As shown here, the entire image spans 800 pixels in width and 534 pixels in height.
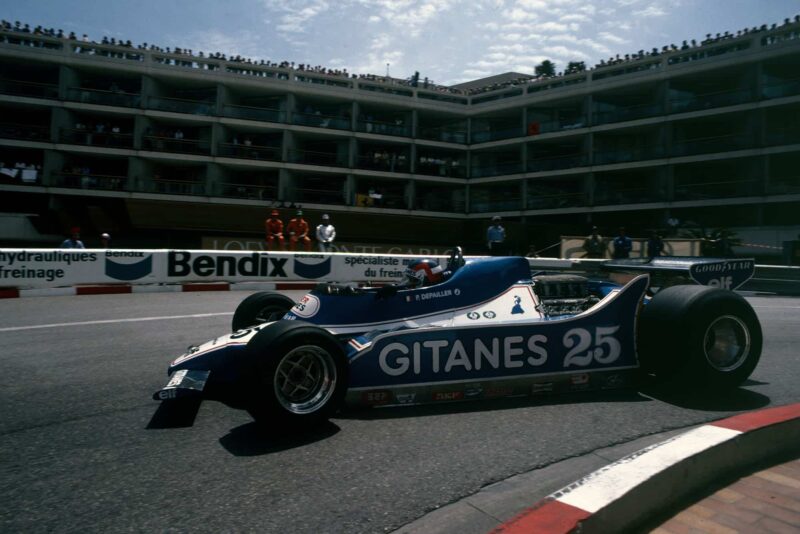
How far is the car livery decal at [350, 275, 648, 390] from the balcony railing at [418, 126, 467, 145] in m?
39.3

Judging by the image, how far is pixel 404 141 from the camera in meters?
42.2

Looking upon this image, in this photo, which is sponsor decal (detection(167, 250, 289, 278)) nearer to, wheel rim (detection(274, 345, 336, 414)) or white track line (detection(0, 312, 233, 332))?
white track line (detection(0, 312, 233, 332))

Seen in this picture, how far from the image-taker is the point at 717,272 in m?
7.15

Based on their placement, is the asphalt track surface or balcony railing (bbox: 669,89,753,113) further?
balcony railing (bbox: 669,89,753,113)

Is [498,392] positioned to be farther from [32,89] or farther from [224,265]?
[32,89]

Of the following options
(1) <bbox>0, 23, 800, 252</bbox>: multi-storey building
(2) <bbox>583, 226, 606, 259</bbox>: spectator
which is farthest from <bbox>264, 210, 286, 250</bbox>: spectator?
(2) <bbox>583, 226, 606, 259</bbox>: spectator

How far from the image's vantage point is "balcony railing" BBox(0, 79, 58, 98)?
34719mm

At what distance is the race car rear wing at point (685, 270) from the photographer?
6.25m

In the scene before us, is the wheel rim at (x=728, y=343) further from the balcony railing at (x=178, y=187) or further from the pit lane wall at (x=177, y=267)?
the balcony railing at (x=178, y=187)

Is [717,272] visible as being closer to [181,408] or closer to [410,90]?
[181,408]

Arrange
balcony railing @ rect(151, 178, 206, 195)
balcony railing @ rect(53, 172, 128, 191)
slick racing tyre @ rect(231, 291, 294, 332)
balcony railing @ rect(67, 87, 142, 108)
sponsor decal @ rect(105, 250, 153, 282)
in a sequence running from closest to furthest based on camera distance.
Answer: slick racing tyre @ rect(231, 291, 294, 332) → sponsor decal @ rect(105, 250, 153, 282) → balcony railing @ rect(53, 172, 128, 191) → balcony railing @ rect(67, 87, 142, 108) → balcony railing @ rect(151, 178, 206, 195)

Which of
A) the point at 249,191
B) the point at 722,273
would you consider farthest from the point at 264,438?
the point at 249,191

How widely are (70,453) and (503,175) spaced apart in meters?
41.3

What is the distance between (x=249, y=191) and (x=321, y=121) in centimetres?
712
